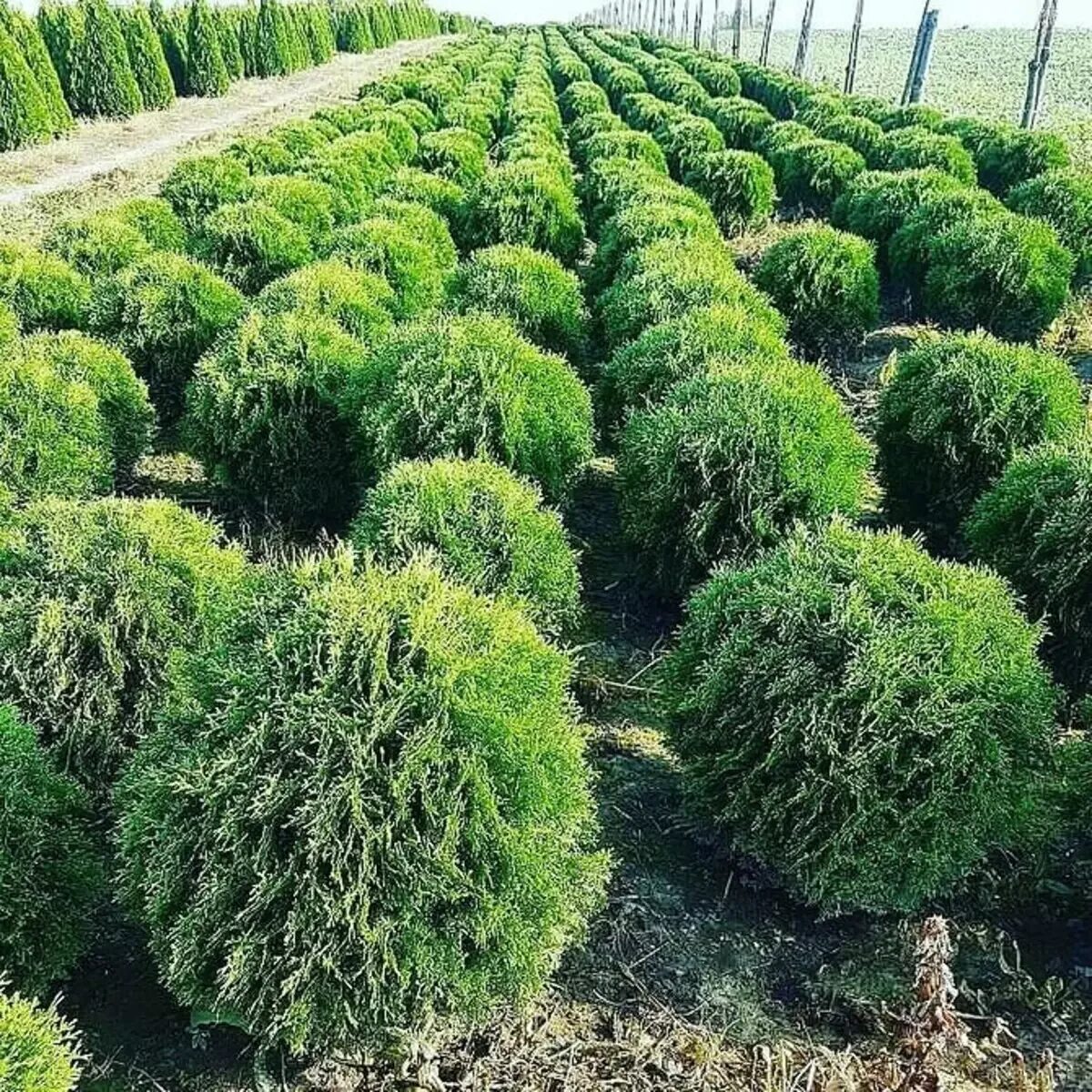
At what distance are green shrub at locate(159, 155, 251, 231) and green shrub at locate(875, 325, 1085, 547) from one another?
9.56 metres

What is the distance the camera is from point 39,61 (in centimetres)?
2531

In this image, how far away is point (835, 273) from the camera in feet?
35.4

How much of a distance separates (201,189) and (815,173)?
992 centimetres

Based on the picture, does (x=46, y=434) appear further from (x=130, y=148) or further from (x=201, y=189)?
(x=130, y=148)

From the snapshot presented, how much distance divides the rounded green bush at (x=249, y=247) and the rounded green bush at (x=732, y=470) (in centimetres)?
603

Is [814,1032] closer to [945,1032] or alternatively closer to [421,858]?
[945,1032]

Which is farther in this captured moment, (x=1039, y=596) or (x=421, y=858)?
(x=1039, y=596)

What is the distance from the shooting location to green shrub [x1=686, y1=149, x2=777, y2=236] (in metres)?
16.1

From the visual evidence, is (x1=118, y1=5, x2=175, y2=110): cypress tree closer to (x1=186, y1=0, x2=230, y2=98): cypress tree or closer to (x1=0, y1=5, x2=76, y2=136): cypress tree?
(x1=186, y1=0, x2=230, y2=98): cypress tree

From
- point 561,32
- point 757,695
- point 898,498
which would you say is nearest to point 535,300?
point 898,498

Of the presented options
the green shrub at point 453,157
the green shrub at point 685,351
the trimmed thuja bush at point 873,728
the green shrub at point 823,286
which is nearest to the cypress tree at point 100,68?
the green shrub at point 453,157

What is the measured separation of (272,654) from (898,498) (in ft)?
18.3

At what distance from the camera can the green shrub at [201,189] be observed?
1359 centimetres

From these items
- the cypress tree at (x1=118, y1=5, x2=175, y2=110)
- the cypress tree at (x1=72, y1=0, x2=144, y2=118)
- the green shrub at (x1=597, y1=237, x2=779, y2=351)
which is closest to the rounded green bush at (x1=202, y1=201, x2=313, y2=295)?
the green shrub at (x1=597, y1=237, x2=779, y2=351)
